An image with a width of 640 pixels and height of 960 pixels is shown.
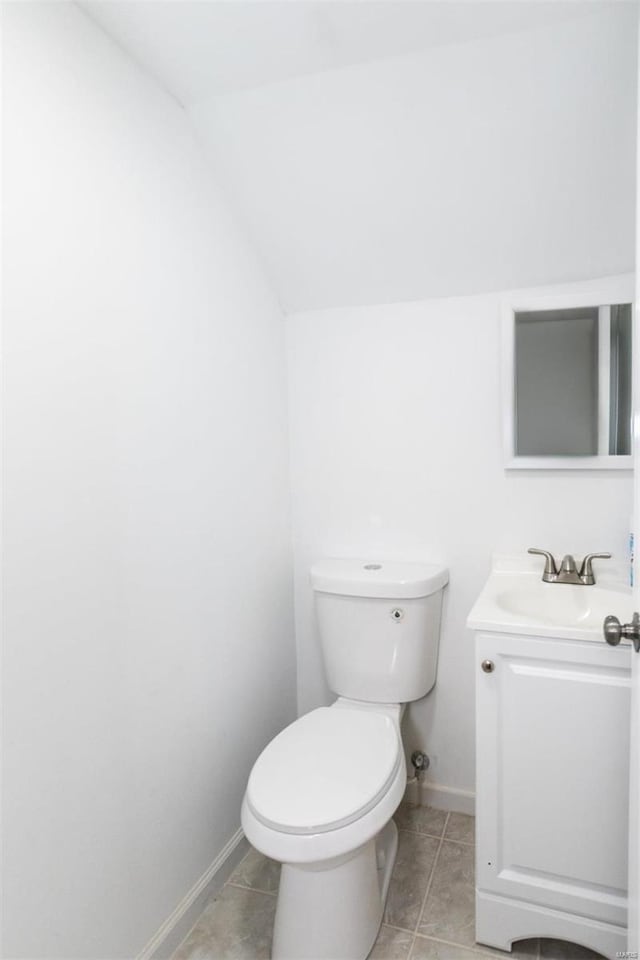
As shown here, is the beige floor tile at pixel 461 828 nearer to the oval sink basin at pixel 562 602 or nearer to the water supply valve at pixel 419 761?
the water supply valve at pixel 419 761

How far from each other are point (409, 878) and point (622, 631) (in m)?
1.07

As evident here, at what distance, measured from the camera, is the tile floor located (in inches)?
54.6

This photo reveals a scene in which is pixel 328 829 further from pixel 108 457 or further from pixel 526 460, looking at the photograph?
pixel 526 460

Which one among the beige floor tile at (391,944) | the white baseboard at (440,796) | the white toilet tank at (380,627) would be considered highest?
the white toilet tank at (380,627)

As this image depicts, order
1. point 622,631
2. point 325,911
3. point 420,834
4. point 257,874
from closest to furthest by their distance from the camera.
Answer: point 622,631 < point 325,911 < point 257,874 < point 420,834

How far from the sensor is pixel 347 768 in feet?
4.50

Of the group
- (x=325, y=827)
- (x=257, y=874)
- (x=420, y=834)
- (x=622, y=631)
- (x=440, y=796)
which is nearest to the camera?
(x=622, y=631)

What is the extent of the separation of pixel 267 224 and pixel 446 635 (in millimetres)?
1381

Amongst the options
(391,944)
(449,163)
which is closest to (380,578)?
(391,944)

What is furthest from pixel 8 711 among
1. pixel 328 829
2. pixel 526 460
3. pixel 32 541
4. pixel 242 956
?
pixel 526 460

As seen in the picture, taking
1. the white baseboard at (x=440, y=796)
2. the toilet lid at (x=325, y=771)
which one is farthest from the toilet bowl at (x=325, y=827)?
the white baseboard at (x=440, y=796)

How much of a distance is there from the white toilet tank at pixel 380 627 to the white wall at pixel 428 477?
0.39ft

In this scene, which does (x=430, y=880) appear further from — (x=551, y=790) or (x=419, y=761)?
(x=551, y=790)

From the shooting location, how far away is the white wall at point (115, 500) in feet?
3.34
